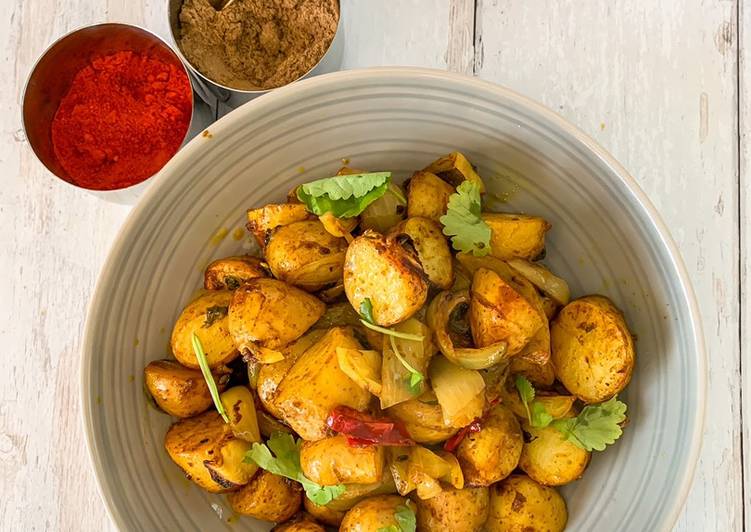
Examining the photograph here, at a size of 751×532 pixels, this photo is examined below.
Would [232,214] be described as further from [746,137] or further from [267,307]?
[746,137]

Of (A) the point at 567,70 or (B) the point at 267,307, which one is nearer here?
(B) the point at 267,307

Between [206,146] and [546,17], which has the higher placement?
[546,17]

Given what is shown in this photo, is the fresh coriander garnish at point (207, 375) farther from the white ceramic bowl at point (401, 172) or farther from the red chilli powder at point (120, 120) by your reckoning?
the red chilli powder at point (120, 120)

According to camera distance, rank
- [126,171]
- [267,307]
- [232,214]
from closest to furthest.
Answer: [267,307] → [232,214] → [126,171]

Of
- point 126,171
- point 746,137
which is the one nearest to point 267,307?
point 126,171

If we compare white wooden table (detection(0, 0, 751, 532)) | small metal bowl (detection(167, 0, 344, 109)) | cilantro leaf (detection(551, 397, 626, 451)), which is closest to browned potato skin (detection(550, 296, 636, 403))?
cilantro leaf (detection(551, 397, 626, 451))

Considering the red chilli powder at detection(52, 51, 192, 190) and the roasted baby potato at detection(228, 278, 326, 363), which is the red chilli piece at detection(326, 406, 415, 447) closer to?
the roasted baby potato at detection(228, 278, 326, 363)
